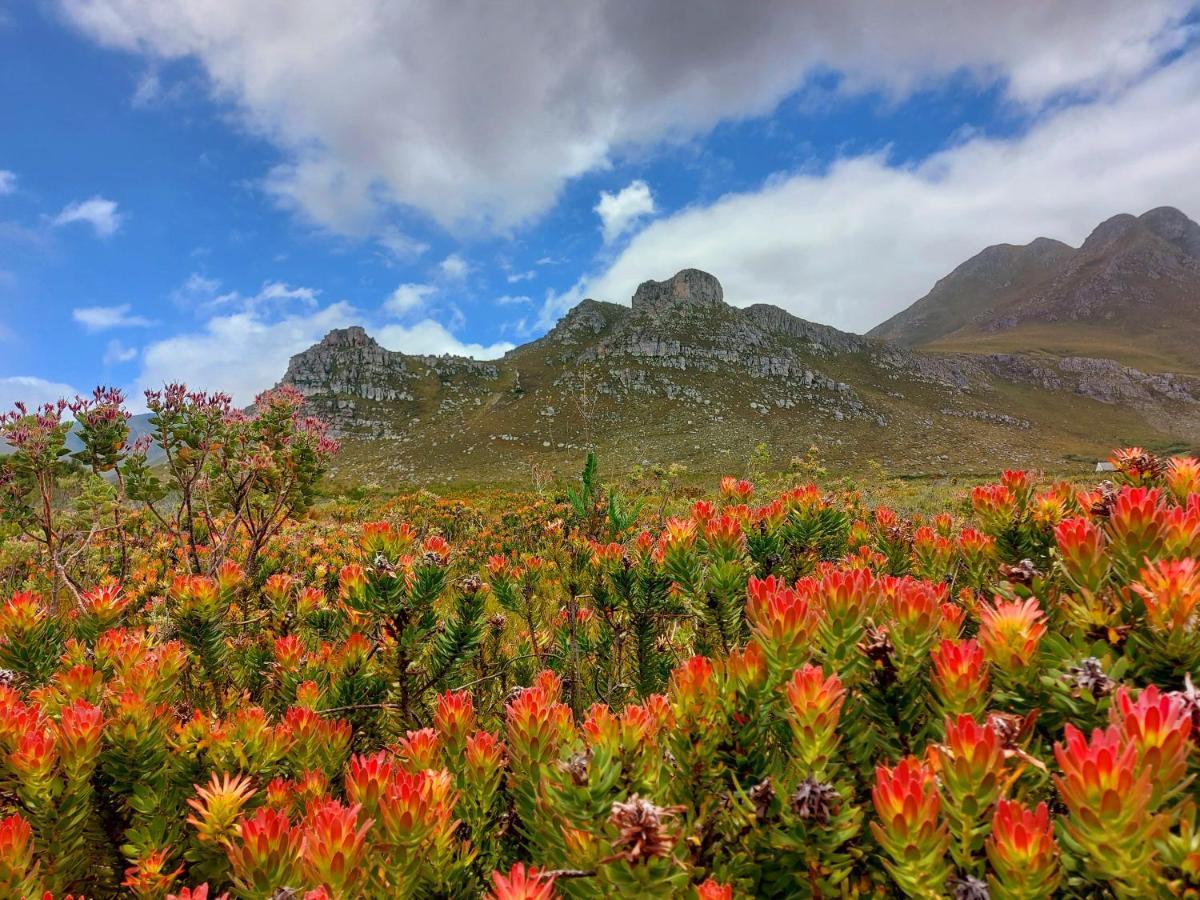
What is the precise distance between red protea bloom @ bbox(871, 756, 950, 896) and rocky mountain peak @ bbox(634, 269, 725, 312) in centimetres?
10376

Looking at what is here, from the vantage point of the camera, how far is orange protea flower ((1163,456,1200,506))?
1.61 m

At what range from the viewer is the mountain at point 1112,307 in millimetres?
130375

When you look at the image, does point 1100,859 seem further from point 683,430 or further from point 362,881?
point 683,430

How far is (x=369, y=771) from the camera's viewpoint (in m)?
1.11

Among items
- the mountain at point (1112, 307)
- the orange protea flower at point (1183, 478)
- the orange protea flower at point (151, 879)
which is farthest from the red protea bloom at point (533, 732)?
the mountain at point (1112, 307)

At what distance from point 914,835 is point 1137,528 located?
91 centimetres

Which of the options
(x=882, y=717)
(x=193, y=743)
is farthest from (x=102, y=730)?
(x=882, y=717)

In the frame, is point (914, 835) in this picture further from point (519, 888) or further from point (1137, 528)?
point (1137, 528)

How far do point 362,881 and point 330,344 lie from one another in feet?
356

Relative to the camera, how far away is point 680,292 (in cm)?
10450

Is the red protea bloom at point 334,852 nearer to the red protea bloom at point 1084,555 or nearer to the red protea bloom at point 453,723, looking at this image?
the red protea bloom at point 453,723

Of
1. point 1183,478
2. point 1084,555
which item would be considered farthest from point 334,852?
point 1183,478

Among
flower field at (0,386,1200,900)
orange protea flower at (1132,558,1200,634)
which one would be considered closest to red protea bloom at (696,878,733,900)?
flower field at (0,386,1200,900)

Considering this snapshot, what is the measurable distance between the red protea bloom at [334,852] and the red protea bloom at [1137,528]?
1.63 metres
